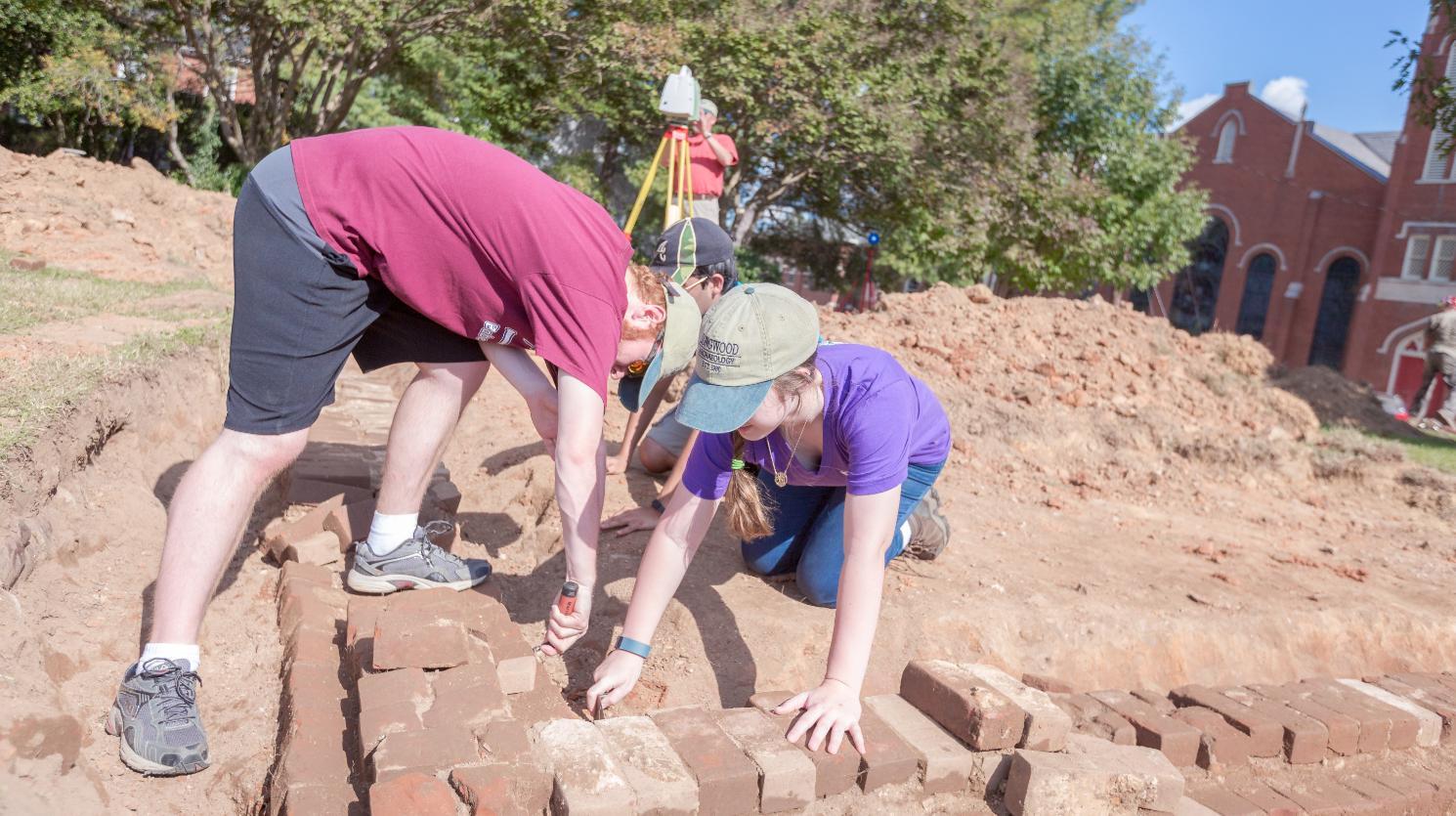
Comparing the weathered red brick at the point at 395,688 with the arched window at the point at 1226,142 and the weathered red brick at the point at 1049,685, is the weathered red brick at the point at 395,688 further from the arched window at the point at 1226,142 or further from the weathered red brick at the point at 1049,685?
the arched window at the point at 1226,142

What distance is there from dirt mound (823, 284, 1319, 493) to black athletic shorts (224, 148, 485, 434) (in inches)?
166

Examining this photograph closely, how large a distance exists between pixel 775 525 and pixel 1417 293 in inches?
960

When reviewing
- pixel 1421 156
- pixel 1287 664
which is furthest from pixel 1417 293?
pixel 1287 664

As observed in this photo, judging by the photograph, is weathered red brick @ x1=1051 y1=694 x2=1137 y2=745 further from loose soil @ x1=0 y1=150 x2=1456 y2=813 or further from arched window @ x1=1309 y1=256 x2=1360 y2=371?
arched window @ x1=1309 y1=256 x2=1360 y2=371

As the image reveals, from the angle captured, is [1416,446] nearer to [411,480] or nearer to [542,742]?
[411,480]

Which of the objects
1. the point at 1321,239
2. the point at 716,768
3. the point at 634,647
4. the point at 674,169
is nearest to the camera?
the point at 716,768

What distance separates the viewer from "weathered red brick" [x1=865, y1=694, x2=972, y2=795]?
2.12m

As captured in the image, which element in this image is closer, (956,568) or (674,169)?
(956,568)

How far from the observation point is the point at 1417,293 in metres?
21.7

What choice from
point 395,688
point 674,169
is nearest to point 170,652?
point 395,688

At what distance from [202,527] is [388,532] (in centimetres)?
61

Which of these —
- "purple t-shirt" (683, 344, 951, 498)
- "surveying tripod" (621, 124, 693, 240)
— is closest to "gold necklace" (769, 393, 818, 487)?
"purple t-shirt" (683, 344, 951, 498)

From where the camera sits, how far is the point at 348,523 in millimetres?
2865

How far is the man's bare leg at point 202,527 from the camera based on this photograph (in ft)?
6.71
